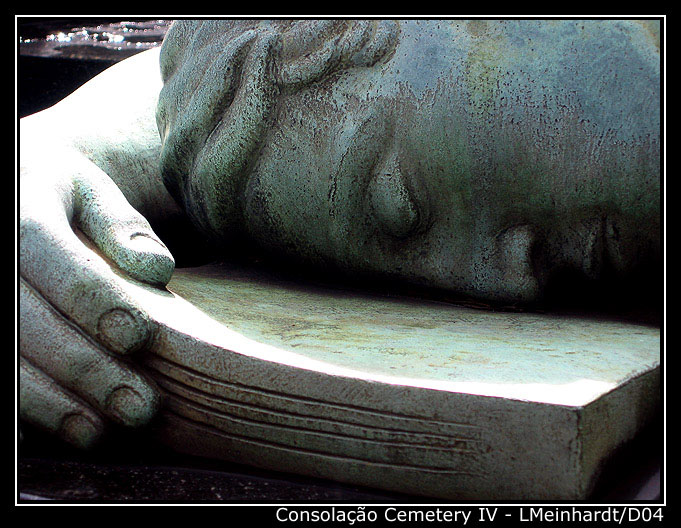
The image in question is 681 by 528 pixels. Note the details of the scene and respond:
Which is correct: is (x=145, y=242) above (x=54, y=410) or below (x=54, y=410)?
above

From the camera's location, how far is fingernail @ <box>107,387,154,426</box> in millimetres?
1392

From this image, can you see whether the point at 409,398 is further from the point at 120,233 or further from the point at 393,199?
the point at 120,233

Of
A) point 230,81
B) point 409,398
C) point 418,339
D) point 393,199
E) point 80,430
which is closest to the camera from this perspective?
point 409,398

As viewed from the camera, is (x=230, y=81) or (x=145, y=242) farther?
(x=230, y=81)

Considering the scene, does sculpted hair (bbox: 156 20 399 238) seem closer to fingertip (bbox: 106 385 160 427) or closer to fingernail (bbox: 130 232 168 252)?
fingernail (bbox: 130 232 168 252)

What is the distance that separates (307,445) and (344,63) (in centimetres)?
74

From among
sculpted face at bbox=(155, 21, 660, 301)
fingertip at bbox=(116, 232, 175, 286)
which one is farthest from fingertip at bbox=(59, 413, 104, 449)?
sculpted face at bbox=(155, 21, 660, 301)

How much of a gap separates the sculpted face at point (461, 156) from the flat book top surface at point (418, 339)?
0.09 m

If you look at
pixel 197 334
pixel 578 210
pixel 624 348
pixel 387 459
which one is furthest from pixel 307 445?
pixel 578 210

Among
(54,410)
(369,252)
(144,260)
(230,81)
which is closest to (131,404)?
(54,410)

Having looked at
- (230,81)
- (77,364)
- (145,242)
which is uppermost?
(230,81)

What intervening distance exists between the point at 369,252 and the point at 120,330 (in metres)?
0.58

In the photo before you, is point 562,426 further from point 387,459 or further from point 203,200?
point 203,200

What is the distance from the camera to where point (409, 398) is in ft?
4.24
